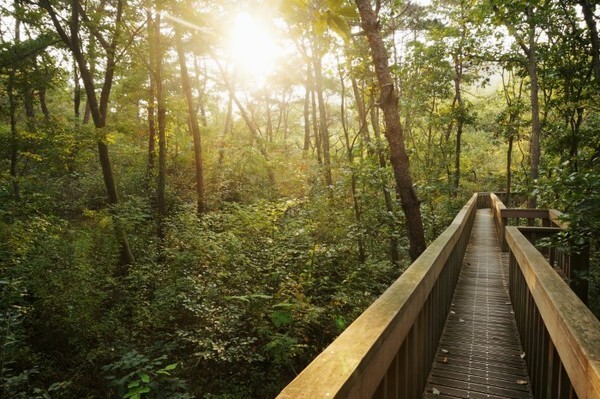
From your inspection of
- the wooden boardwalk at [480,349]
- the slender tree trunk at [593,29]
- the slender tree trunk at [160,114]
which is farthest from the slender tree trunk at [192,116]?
the slender tree trunk at [593,29]

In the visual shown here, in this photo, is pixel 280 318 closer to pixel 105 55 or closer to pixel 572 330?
pixel 572 330

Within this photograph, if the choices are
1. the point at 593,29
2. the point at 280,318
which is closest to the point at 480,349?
the point at 280,318

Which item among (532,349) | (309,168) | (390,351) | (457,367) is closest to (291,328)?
(457,367)

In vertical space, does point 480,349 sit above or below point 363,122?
below

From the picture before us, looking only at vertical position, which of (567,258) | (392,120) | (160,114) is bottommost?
(567,258)

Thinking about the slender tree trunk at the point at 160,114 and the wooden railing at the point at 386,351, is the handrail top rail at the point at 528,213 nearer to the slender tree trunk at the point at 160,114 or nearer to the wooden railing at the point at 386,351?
the wooden railing at the point at 386,351

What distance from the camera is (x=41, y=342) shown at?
26.9 feet

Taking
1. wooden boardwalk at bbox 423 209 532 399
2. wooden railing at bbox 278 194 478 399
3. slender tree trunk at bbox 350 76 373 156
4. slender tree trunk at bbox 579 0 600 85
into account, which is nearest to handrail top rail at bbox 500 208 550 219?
wooden boardwalk at bbox 423 209 532 399

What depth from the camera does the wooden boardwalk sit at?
3.50m

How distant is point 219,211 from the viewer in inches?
553

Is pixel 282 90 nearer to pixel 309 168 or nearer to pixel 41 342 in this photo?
pixel 309 168

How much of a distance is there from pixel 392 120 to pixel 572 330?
16.5 ft

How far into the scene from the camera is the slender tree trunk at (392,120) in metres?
5.98

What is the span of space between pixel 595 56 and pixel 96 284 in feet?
43.0
